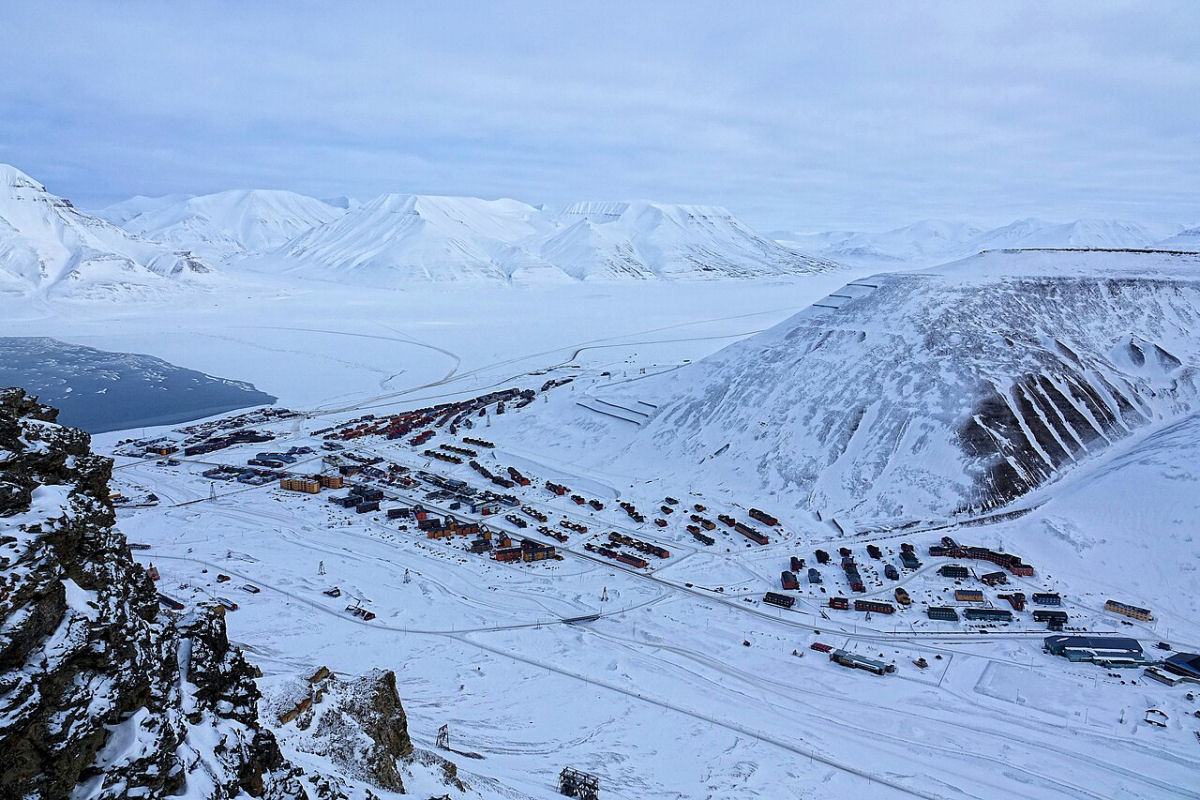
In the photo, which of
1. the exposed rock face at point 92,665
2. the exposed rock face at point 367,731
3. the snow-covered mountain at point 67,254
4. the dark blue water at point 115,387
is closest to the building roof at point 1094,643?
the exposed rock face at point 367,731

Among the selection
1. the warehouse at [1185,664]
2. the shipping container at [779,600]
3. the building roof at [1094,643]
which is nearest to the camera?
the warehouse at [1185,664]

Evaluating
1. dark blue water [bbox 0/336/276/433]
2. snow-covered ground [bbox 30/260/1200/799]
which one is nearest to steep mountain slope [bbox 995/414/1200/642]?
snow-covered ground [bbox 30/260/1200/799]

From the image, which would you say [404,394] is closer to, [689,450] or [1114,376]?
[689,450]

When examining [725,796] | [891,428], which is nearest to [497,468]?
[891,428]

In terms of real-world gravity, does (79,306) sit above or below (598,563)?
above

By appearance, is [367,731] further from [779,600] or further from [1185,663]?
[1185,663]

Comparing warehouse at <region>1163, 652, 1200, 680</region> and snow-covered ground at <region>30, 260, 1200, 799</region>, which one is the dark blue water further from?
warehouse at <region>1163, 652, 1200, 680</region>

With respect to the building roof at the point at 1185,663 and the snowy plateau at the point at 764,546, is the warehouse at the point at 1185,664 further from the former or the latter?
the snowy plateau at the point at 764,546
